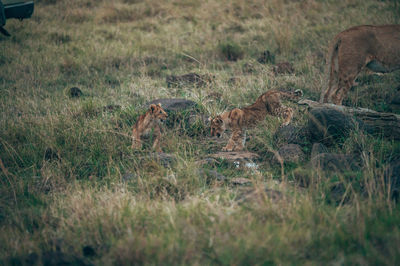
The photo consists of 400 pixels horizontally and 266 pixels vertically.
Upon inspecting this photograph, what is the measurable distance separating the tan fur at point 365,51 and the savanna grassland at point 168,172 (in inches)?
28.0

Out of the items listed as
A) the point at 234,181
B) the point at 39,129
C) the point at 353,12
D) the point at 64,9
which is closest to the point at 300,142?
the point at 234,181

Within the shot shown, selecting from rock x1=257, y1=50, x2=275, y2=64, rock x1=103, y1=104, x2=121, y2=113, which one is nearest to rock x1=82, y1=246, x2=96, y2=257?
rock x1=103, y1=104, x2=121, y2=113

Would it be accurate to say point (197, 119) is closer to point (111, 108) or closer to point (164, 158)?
point (164, 158)

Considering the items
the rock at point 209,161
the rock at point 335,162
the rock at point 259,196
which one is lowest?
the rock at point 209,161

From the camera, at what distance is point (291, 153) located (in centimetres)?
499

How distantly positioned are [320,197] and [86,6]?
1662 centimetres

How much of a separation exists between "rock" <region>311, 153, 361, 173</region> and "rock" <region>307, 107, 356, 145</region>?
778 mm

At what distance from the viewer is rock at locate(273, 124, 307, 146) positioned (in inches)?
217

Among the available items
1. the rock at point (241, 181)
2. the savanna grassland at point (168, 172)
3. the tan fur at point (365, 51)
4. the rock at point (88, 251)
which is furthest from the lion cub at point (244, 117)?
the rock at point (88, 251)

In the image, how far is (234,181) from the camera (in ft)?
14.3

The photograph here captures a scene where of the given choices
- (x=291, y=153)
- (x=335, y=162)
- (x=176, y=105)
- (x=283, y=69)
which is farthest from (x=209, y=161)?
(x=283, y=69)

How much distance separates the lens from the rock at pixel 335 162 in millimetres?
4223

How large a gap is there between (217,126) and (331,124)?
1729mm

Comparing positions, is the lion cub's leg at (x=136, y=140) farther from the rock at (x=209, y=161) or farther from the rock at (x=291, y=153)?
the rock at (x=291, y=153)
